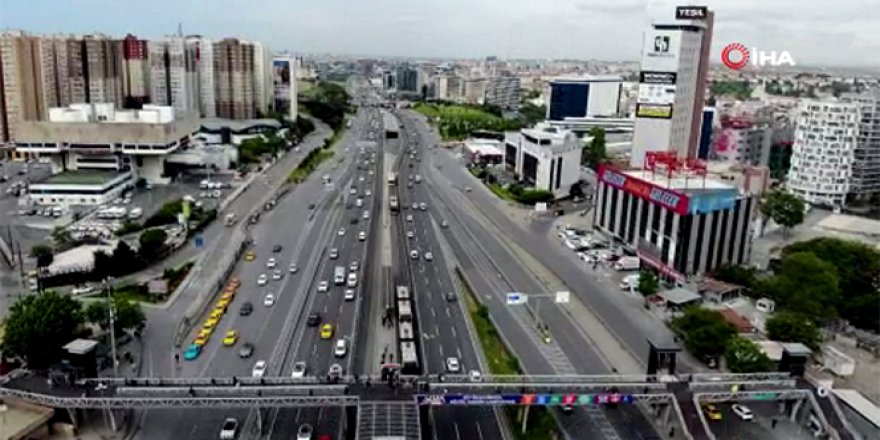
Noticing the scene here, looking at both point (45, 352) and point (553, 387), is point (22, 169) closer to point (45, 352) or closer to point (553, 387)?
point (45, 352)

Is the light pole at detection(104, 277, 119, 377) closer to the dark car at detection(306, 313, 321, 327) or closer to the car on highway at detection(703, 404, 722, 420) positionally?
the dark car at detection(306, 313, 321, 327)

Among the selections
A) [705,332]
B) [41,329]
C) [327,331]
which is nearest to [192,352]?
[41,329]

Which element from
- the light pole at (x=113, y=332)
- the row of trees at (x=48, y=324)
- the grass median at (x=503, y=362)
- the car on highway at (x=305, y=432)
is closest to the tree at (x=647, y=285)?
the grass median at (x=503, y=362)

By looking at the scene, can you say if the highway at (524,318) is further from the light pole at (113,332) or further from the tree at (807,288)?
the light pole at (113,332)

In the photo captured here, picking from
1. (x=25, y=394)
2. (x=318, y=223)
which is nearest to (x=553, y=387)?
(x=25, y=394)

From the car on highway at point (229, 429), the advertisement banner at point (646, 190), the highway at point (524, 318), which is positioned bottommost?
the car on highway at point (229, 429)

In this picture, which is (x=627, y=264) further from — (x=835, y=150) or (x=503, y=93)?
(x=503, y=93)

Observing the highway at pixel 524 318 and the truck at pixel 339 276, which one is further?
the truck at pixel 339 276
